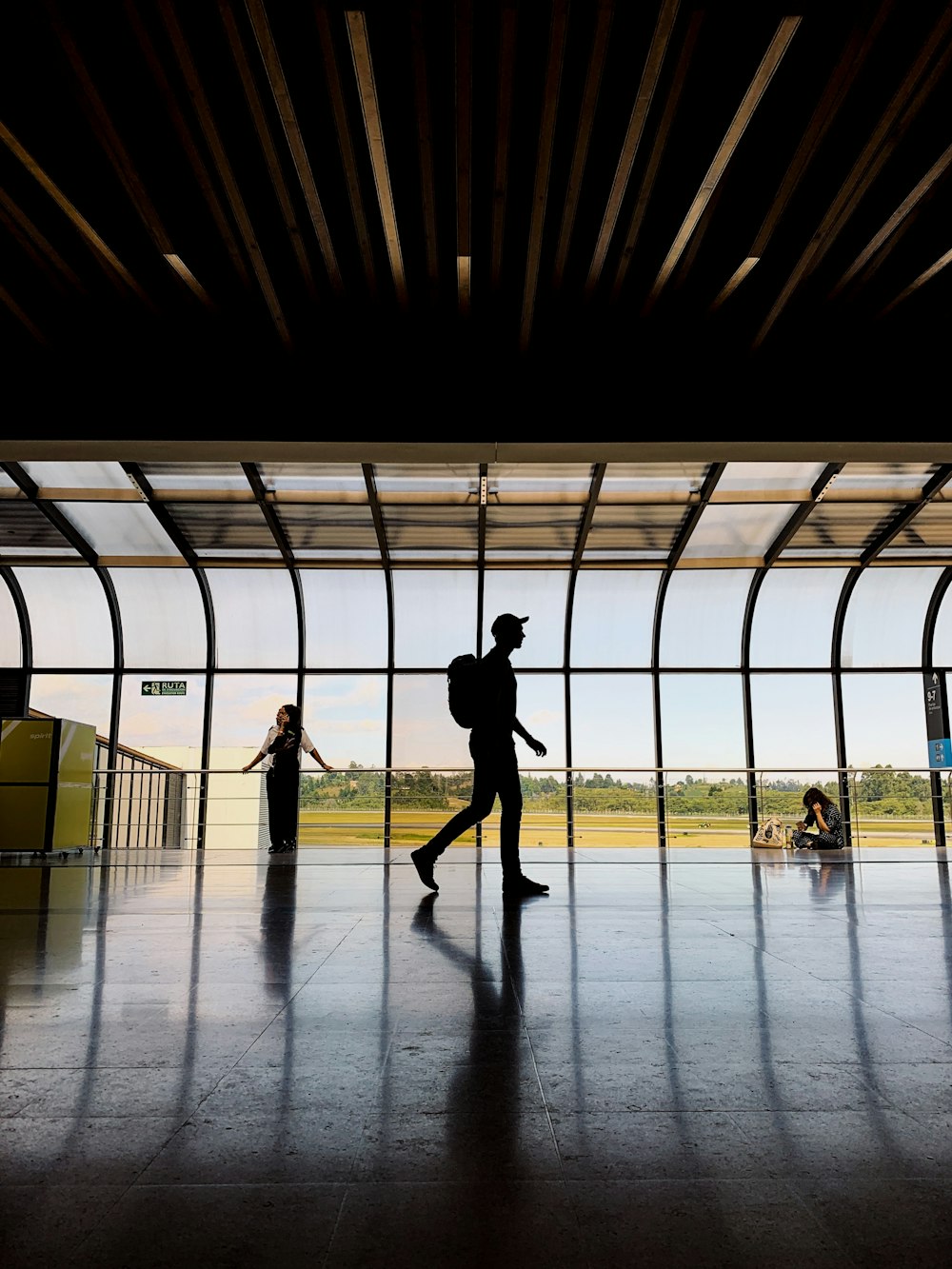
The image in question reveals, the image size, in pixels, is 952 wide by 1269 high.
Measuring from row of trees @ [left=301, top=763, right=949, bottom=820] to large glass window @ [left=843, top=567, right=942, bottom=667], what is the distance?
1.61 m

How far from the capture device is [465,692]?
5.31 m

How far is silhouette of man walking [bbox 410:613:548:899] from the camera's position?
5.21 m

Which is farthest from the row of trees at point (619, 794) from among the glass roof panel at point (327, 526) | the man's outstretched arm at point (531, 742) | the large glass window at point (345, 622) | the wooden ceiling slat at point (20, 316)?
the wooden ceiling slat at point (20, 316)

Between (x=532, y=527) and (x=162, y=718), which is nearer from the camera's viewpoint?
(x=532, y=527)

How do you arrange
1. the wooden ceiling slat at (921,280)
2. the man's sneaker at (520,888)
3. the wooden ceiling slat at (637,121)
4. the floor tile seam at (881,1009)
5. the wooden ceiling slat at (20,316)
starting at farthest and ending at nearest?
1. the man's sneaker at (520,888)
2. the wooden ceiling slat at (20,316)
3. the wooden ceiling slat at (921,280)
4. the wooden ceiling slat at (637,121)
5. the floor tile seam at (881,1009)

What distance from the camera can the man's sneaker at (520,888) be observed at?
5.16 m

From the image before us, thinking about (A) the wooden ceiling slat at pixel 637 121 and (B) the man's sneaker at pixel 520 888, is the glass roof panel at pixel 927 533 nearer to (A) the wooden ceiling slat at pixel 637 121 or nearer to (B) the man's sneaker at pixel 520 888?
(B) the man's sneaker at pixel 520 888

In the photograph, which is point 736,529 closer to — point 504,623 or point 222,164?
point 504,623

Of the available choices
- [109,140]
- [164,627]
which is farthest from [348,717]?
[109,140]

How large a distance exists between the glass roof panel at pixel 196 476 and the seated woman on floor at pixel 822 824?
265 inches

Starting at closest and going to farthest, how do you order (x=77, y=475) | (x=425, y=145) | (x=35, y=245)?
(x=425, y=145) → (x=35, y=245) → (x=77, y=475)

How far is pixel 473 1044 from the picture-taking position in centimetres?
210

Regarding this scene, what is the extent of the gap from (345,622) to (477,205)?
8581 mm

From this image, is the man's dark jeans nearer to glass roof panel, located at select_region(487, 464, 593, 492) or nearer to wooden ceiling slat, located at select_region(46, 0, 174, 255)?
wooden ceiling slat, located at select_region(46, 0, 174, 255)
